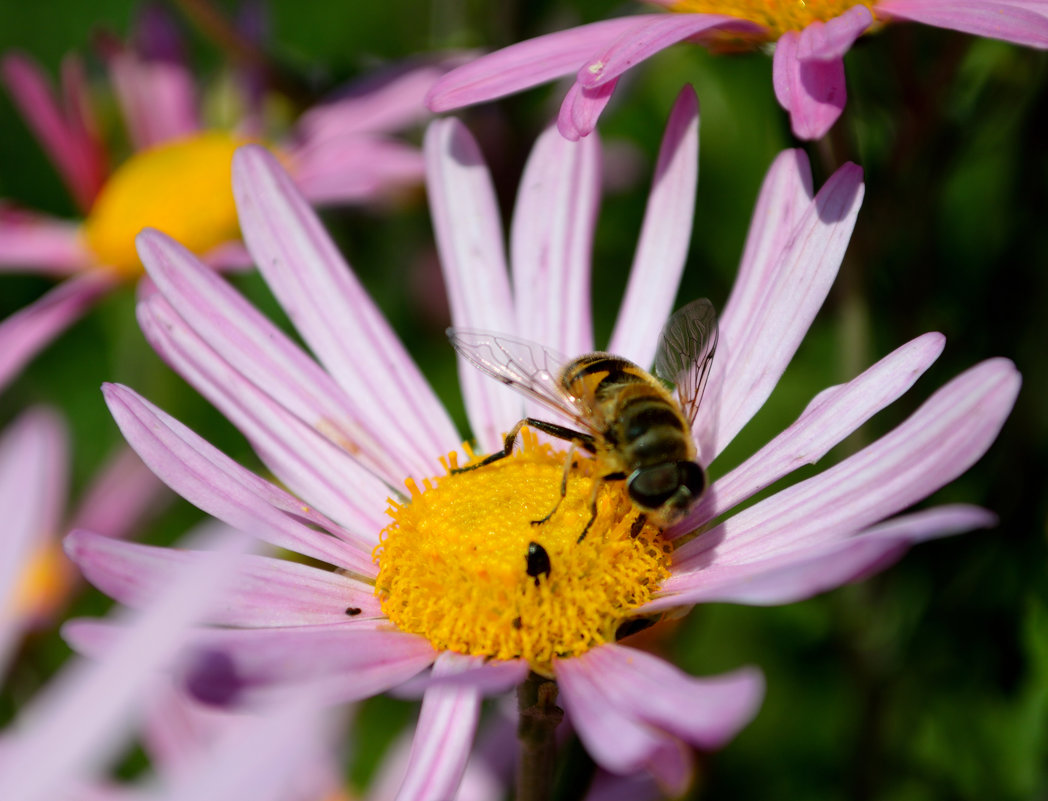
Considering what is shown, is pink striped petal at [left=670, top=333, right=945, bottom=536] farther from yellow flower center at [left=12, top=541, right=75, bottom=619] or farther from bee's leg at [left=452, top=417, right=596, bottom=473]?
yellow flower center at [left=12, top=541, right=75, bottom=619]

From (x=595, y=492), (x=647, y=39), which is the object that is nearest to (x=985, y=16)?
(x=647, y=39)

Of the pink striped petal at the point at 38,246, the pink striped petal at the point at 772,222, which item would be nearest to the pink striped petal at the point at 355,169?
the pink striped petal at the point at 38,246

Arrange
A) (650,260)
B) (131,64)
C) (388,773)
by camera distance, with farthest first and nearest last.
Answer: (131,64), (388,773), (650,260)

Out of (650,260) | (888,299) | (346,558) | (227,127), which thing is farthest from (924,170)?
(227,127)

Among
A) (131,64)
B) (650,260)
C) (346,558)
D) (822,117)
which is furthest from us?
(131,64)

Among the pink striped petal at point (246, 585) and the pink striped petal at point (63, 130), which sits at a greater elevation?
the pink striped petal at point (63, 130)

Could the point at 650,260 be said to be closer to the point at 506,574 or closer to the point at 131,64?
the point at 506,574

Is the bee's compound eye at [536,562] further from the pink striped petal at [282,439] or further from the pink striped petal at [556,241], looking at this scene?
the pink striped petal at [556,241]
